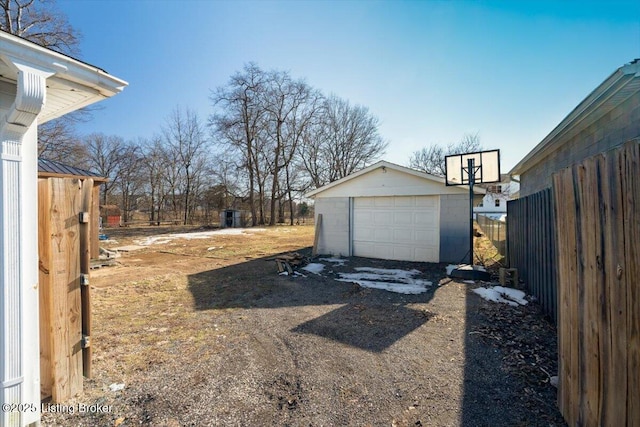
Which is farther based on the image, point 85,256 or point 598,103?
point 598,103

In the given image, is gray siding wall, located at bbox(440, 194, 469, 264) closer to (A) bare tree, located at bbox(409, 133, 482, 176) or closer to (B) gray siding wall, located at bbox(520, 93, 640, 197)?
(B) gray siding wall, located at bbox(520, 93, 640, 197)

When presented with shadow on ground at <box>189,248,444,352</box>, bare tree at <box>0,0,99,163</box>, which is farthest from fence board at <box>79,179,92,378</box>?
bare tree at <box>0,0,99,163</box>

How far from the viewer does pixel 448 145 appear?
28656 millimetres

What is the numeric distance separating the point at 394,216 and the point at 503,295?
13.8ft

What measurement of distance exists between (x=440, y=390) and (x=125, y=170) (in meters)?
35.2

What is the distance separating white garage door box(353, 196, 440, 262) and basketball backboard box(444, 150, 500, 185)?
0.87 m

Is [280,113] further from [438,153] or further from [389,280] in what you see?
[389,280]

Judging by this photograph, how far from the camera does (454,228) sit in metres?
8.09

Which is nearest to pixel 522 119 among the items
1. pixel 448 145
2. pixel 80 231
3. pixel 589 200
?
pixel 589 200

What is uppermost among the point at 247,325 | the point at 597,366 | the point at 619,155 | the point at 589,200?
the point at 619,155

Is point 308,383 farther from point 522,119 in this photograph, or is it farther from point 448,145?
point 448,145

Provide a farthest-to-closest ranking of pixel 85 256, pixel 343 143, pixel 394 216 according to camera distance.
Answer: pixel 343 143, pixel 394 216, pixel 85 256

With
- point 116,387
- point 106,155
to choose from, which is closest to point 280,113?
point 106,155

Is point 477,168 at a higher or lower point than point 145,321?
higher
